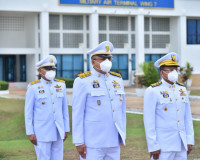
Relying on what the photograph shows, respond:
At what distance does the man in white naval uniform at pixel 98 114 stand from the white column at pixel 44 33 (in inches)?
1135

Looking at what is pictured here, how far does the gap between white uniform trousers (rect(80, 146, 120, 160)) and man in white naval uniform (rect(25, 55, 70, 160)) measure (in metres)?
1.56

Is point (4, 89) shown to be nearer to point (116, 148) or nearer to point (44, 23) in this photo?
point (44, 23)

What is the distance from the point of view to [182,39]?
121 ft

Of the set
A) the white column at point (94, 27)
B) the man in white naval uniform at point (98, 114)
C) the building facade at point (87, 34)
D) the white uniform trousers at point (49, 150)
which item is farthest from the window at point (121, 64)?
the man in white naval uniform at point (98, 114)

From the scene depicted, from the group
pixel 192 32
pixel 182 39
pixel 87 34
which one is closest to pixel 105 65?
pixel 87 34

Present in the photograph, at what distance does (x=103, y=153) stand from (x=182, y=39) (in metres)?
32.9

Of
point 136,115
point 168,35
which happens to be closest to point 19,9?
point 168,35

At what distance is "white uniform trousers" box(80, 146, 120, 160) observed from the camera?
4.96 metres

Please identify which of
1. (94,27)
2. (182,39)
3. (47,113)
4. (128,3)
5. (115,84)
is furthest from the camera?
(182,39)

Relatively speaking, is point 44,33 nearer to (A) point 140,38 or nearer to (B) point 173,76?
(A) point 140,38

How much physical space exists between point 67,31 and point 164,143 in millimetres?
30405

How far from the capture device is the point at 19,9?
3297 centimetres

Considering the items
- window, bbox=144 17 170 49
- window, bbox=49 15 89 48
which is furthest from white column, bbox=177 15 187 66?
window, bbox=49 15 89 48

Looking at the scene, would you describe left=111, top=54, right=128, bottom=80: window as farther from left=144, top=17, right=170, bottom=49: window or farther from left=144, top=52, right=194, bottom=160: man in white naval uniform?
left=144, top=52, right=194, bottom=160: man in white naval uniform
